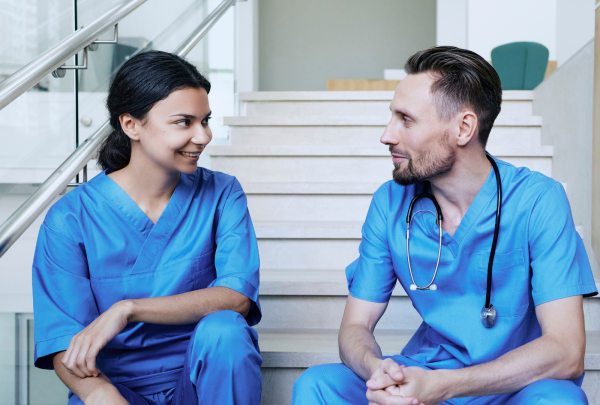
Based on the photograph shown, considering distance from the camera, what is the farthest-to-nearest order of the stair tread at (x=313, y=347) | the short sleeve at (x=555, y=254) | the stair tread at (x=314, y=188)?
the stair tread at (x=314, y=188)
the stair tread at (x=313, y=347)
the short sleeve at (x=555, y=254)

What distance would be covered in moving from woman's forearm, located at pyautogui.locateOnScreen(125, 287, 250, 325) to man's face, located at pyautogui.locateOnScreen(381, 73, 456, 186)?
418mm

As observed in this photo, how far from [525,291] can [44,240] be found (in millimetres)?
935

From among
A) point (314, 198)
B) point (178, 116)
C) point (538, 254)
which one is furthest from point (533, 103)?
point (178, 116)

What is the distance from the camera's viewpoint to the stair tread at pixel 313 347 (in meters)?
1.38

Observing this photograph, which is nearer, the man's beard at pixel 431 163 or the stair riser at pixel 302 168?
the man's beard at pixel 431 163

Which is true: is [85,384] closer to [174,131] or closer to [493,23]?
[174,131]

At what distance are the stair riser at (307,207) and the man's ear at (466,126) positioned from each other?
3.33 feet

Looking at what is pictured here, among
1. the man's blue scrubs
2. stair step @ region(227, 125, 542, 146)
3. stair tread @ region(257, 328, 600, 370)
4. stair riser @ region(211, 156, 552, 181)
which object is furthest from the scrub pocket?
stair step @ region(227, 125, 542, 146)

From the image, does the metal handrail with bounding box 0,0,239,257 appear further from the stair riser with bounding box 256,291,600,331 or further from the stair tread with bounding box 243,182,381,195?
the stair tread with bounding box 243,182,381,195

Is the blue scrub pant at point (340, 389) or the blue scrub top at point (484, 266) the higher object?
the blue scrub top at point (484, 266)

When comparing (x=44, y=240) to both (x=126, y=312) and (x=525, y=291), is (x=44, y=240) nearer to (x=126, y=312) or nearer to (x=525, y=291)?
(x=126, y=312)

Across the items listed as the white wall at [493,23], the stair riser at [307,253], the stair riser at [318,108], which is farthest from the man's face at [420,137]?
the white wall at [493,23]

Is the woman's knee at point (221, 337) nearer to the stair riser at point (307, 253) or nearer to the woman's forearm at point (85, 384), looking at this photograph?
the woman's forearm at point (85, 384)

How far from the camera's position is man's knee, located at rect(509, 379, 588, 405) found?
0.88 meters
